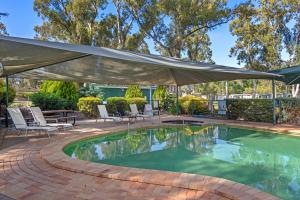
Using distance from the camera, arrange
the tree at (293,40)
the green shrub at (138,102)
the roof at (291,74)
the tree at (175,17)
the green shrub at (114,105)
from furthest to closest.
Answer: the tree at (293,40), the tree at (175,17), the green shrub at (138,102), the green shrub at (114,105), the roof at (291,74)

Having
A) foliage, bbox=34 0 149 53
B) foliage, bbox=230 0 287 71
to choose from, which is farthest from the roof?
foliage, bbox=34 0 149 53

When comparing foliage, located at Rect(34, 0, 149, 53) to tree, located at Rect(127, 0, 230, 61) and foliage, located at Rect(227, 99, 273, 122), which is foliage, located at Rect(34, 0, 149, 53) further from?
foliage, located at Rect(227, 99, 273, 122)

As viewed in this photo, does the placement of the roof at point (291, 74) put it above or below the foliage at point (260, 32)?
below

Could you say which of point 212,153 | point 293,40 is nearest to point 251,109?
point 212,153

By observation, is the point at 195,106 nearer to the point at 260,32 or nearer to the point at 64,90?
the point at 64,90

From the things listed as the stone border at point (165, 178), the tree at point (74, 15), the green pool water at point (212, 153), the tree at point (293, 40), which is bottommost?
the green pool water at point (212, 153)

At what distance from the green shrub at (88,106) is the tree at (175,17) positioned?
29.6 ft

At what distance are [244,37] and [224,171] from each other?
1908 centimetres

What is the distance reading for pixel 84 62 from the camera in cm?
812

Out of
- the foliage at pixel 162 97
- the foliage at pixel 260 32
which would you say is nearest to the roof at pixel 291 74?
the foliage at pixel 162 97

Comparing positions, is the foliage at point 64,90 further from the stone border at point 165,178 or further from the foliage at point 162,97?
the stone border at point 165,178

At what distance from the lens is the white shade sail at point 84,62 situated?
536cm

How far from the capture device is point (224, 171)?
5605mm

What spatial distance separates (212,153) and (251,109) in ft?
22.6
